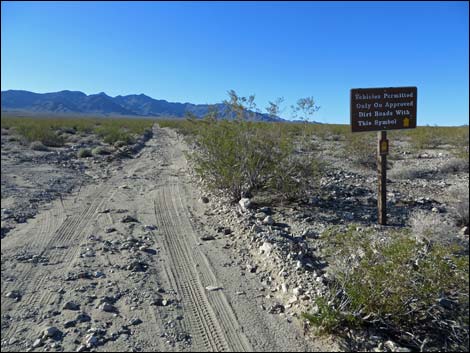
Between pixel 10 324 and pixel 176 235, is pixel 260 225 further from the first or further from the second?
pixel 10 324

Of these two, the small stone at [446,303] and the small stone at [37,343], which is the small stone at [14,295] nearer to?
the small stone at [37,343]

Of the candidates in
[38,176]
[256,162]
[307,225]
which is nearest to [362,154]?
[256,162]

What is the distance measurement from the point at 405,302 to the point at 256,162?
5.25 m

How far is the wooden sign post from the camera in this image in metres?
6.64

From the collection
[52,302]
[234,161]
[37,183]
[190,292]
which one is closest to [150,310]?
[190,292]

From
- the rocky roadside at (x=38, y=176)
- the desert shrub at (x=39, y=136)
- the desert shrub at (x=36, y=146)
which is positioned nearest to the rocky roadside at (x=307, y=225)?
the rocky roadside at (x=38, y=176)

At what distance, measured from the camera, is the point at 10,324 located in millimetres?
3959

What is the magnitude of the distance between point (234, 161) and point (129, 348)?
5526mm

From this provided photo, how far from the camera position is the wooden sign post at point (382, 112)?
21.8 feet

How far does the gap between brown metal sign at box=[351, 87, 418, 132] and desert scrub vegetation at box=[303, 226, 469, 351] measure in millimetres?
3167

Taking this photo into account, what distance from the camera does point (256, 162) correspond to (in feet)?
28.5

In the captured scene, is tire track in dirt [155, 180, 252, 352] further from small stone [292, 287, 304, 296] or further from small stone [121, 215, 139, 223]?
small stone [292, 287, 304, 296]

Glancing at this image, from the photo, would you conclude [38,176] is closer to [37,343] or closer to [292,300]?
[37,343]


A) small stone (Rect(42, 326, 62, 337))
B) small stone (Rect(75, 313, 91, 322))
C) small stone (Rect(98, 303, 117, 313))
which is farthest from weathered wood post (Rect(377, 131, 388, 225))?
small stone (Rect(42, 326, 62, 337))
